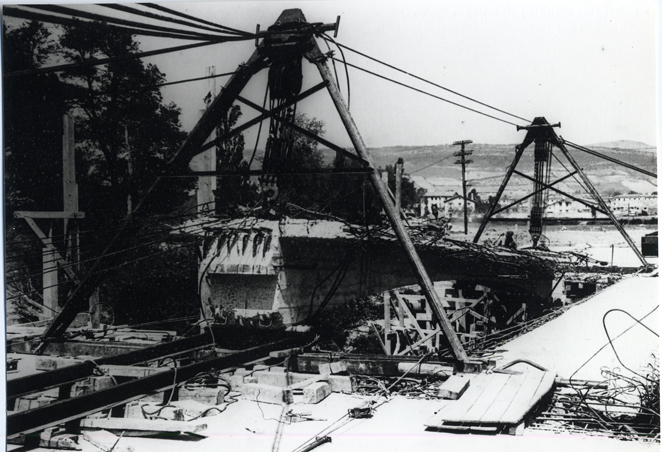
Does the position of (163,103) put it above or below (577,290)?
above

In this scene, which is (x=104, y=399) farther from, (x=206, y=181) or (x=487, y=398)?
(x=487, y=398)

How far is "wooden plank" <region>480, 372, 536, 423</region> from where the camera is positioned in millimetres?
4500

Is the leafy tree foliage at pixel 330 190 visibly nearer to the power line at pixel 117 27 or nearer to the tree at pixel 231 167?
the tree at pixel 231 167

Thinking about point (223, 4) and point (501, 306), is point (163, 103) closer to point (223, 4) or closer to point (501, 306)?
point (223, 4)

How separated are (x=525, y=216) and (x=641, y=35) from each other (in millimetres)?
1856

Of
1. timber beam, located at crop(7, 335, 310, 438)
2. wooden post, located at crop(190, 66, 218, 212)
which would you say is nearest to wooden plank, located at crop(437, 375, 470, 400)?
timber beam, located at crop(7, 335, 310, 438)

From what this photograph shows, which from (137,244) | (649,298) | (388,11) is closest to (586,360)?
(649,298)

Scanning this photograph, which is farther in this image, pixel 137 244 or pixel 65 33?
pixel 137 244

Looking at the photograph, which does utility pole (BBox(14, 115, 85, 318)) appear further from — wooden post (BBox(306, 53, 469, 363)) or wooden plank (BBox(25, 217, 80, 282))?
wooden post (BBox(306, 53, 469, 363))

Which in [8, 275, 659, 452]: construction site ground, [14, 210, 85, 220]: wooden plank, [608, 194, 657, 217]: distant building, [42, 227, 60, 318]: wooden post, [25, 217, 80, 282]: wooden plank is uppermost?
[608, 194, 657, 217]: distant building

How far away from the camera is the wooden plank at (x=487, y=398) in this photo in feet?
14.8

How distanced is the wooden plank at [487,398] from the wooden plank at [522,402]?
0.49 ft

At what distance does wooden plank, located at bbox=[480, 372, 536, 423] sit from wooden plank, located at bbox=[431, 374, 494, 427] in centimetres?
14

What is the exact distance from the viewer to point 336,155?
623 cm
